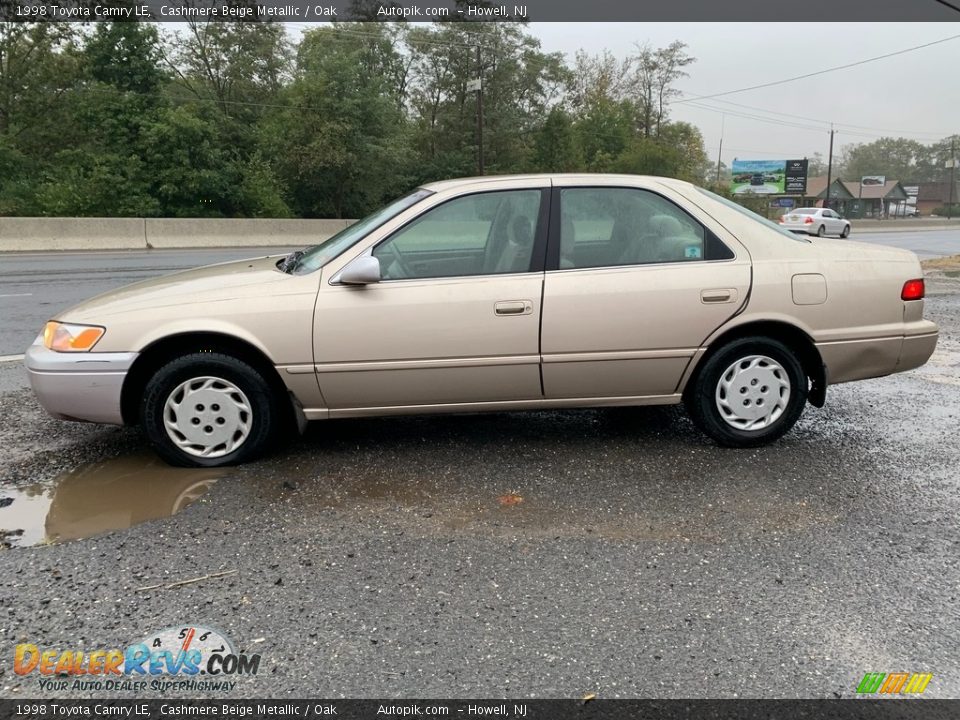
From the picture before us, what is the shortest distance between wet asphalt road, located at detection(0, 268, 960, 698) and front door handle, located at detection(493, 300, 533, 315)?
859 millimetres

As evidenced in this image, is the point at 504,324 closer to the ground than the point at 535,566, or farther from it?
farther from it

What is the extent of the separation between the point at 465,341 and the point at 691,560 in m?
1.59

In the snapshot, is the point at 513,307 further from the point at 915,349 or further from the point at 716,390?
the point at 915,349

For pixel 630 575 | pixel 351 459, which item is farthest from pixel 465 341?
pixel 630 575

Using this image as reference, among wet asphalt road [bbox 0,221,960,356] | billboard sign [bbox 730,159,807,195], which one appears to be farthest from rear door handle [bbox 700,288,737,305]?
billboard sign [bbox 730,159,807,195]

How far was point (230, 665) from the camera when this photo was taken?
225cm

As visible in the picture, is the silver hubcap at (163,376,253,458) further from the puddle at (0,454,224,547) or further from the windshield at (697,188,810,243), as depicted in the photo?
the windshield at (697,188,810,243)

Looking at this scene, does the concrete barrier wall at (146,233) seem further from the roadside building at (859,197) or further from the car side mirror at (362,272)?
the roadside building at (859,197)

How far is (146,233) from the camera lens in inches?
890

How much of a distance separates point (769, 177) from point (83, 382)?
7172cm

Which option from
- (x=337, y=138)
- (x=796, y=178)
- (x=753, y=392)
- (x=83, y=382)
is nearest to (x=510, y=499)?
(x=753, y=392)

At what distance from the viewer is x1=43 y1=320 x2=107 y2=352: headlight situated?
3.65 meters

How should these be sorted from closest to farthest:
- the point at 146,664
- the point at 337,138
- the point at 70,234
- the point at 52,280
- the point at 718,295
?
the point at 146,664 → the point at 718,295 → the point at 52,280 → the point at 70,234 → the point at 337,138

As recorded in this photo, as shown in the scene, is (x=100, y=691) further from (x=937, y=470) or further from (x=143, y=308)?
(x=937, y=470)
